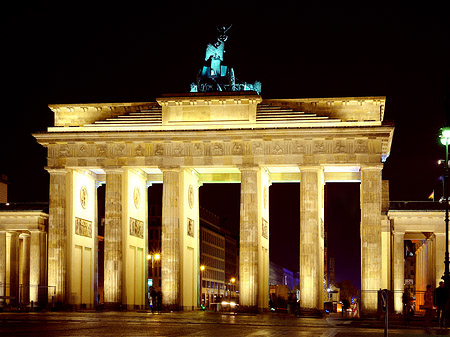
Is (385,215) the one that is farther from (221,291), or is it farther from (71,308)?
(221,291)

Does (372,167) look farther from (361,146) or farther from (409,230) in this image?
(409,230)

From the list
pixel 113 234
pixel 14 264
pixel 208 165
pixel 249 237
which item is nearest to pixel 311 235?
pixel 249 237

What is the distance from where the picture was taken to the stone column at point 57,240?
6919 cm

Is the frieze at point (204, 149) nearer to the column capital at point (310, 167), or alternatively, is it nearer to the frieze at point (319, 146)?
the frieze at point (319, 146)

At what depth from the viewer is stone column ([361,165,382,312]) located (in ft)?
218

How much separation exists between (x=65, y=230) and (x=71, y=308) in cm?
603

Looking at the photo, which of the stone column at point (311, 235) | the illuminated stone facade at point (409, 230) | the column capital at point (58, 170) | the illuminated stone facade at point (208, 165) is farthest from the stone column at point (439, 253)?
the column capital at point (58, 170)

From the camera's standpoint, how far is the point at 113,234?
69.8m

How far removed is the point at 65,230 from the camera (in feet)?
229

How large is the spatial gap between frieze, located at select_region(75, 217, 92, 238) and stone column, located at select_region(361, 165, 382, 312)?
72.5 ft

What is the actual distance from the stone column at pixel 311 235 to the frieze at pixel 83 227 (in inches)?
694

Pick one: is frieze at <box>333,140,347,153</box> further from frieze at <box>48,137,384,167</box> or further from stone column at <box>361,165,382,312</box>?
stone column at <box>361,165,382,312</box>

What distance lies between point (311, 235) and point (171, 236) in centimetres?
1063

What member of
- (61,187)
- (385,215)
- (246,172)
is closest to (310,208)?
(246,172)
